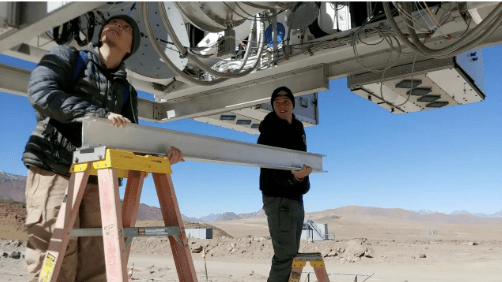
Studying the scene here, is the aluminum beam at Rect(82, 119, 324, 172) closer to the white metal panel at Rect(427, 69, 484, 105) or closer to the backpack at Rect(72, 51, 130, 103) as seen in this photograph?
the backpack at Rect(72, 51, 130, 103)

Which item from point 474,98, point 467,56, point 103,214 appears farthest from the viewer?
point 474,98

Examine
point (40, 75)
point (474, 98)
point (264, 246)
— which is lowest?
point (264, 246)

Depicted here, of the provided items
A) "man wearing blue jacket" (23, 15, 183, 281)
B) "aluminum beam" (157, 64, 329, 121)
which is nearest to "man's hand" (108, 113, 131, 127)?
"man wearing blue jacket" (23, 15, 183, 281)

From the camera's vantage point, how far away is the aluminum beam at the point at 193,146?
79.1 inches

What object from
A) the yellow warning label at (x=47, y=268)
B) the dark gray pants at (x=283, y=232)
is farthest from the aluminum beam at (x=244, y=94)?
the yellow warning label at (x=47, y=268)

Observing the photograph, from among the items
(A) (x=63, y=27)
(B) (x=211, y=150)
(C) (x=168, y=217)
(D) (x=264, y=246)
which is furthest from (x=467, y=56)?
(D) (x=264, y=246)

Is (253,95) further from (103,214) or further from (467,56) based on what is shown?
(103,214)

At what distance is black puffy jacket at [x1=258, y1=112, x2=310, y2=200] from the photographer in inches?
127

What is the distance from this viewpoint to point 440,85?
4.14m

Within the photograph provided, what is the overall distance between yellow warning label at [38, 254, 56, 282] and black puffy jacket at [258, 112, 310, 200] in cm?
166

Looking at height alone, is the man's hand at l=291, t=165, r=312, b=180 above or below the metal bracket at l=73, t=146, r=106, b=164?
above

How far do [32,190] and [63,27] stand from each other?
1.68 m

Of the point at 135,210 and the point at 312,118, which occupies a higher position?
the point at 312,118

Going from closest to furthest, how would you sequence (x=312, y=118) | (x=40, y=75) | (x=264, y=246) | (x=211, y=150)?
(x=40, y=75) → (x=211, y=150) → (x=312, y=118) → (x=264, y=246)
